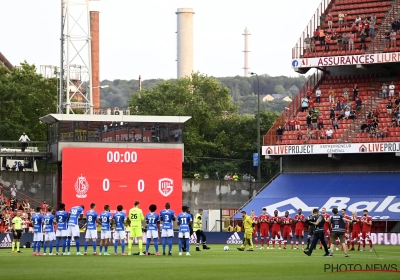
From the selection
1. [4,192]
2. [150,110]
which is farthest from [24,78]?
[4,192]

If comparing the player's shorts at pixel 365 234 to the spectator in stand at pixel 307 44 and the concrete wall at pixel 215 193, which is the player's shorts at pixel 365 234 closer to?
the spectator in stand at pixel 307 44

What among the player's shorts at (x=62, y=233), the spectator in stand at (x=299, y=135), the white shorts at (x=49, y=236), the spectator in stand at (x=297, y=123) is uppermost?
the spectator in stand at (x=297, y=123)

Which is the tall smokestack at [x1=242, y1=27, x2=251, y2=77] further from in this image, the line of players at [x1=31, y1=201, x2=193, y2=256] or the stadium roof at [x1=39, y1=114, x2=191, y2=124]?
the line of players at [x1=31, y1=201, x2=193, y2=256]

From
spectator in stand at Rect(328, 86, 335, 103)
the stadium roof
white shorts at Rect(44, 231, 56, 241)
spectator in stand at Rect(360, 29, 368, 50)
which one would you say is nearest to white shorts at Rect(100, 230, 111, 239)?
white shorts at Rect(44, 231, 56, 241)

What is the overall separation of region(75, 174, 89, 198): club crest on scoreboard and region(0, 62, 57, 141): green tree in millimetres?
33297

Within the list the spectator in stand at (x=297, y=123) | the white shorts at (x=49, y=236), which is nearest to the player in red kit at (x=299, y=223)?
the white shorts at (x=49, y=236)

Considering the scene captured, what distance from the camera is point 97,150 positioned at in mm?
61094

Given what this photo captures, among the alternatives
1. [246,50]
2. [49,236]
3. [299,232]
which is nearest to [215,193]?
[299,232]

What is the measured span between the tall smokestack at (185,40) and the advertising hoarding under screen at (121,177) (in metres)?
82.0

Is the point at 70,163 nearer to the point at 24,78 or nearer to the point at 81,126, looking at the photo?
the point at 81,126

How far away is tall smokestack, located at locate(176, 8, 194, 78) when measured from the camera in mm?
142875

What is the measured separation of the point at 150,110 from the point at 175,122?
138 feet

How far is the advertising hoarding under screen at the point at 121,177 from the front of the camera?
60000 millimetres

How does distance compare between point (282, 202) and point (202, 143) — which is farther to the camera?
point (202, 143)
